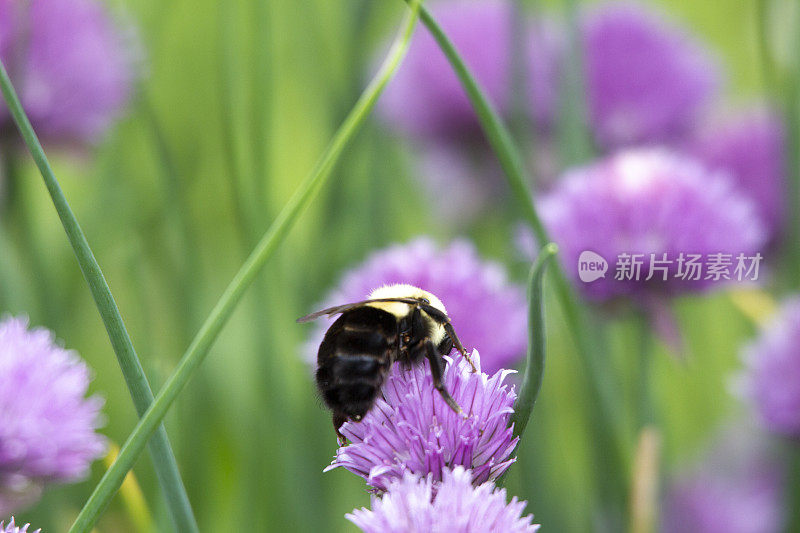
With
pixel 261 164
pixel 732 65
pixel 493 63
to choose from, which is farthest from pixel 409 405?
pixel 732 65

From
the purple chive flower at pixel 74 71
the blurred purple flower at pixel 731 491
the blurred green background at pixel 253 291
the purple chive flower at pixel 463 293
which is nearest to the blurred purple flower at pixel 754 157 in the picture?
the blurred green background at pixel 253 291

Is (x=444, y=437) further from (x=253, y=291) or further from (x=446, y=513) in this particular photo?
(x=253, y=291)

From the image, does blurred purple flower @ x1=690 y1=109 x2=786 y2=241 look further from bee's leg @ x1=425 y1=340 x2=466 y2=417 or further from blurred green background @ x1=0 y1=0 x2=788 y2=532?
bee's leg @ x1=425 y1=340 x2=466 y2=417

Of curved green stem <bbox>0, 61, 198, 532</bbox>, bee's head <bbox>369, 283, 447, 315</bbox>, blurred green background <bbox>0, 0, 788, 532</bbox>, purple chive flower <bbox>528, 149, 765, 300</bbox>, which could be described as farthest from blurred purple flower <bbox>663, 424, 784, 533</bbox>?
curved green stem <bbox>0, 61, 198, 532</bbox>

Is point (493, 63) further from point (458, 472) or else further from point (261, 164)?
point (458, 472)

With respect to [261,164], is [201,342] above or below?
below
